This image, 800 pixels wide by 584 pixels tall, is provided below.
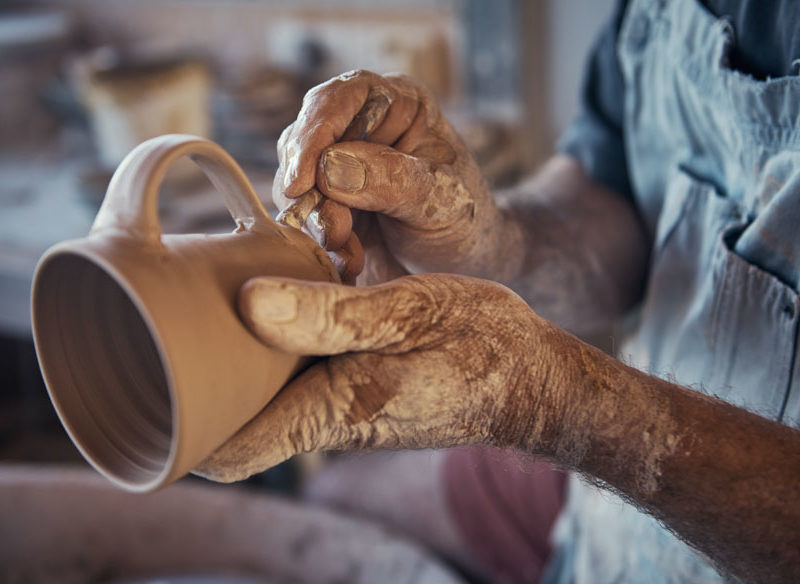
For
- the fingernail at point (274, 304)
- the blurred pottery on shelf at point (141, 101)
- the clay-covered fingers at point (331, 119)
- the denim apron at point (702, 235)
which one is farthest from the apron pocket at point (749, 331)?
the blurred pottery on shelf at point (141, 101)

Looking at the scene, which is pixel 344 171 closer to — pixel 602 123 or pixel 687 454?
pixel 687 454

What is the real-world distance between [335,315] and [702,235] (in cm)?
49

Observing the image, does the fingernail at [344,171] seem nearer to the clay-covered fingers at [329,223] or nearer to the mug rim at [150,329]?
the clay-covered fingers at [329,223]

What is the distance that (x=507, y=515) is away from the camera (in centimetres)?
134

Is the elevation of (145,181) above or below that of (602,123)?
above

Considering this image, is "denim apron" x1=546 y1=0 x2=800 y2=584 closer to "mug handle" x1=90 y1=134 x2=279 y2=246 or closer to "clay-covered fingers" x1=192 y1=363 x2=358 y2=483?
"clay-covered fingers" x1=192 y1=363 x2=358 y2=483

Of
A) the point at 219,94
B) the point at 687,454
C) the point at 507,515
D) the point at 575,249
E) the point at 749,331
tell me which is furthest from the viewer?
the point at 219,94

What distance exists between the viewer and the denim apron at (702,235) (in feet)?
2.41

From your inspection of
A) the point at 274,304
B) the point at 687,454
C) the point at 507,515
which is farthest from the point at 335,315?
the point at 507,515

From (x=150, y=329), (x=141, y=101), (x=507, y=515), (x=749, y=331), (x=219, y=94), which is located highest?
(x=150, y=329)

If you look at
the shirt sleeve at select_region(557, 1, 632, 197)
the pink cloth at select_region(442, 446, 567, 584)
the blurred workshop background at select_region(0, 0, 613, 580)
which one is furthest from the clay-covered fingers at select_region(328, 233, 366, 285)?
the blurred workshop background at select_region(0, 0, 613, 580)

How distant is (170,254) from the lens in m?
0.56

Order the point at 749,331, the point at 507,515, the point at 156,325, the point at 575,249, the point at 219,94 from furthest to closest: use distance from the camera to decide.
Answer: the point at 219,94 → the point at 507,515 → the point at 575,249 → the point at 749,331 → the point at 156,325

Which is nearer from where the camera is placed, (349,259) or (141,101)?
(349,259)
